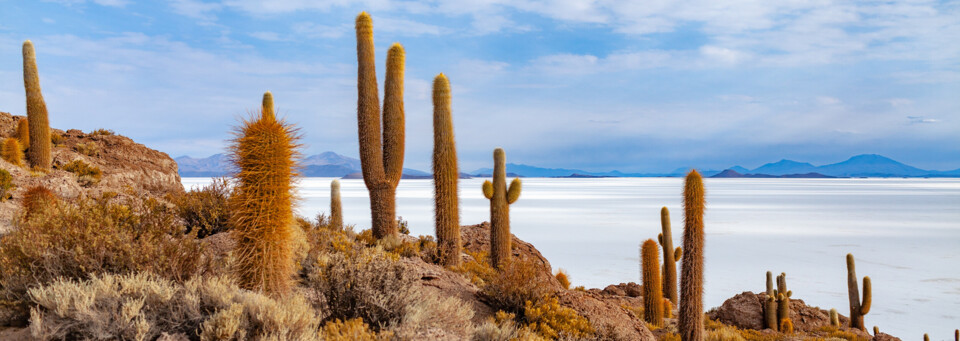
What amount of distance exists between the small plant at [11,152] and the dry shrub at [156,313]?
742 inches

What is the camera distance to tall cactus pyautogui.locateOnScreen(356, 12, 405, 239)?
12453 mm

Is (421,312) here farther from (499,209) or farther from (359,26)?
(359,26)

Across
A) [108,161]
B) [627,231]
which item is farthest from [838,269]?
[108,161]

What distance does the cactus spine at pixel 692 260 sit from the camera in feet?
32.7

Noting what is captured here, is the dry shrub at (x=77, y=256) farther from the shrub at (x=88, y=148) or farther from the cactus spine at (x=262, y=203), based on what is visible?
the shrub at (x=88, y=148)

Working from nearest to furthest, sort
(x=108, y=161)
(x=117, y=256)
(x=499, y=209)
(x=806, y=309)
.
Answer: (x=117, y=256), (x=499, y=209), (x=806, y=309), (x=108, y=161)

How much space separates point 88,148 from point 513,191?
21.3 m

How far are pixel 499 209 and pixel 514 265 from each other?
3788 millimetres

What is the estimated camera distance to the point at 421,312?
237 inches

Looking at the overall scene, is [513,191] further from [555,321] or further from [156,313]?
[156,313]

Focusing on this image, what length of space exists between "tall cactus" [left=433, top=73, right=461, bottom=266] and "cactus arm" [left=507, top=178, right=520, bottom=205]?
112 cm

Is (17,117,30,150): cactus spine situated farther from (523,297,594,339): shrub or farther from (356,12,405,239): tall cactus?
(523,297,594,339): shrub

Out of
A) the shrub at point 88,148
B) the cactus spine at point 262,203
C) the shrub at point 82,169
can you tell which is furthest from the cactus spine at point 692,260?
the shrub at point 88,148

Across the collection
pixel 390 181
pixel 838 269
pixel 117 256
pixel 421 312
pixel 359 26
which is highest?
pixel 359 26
